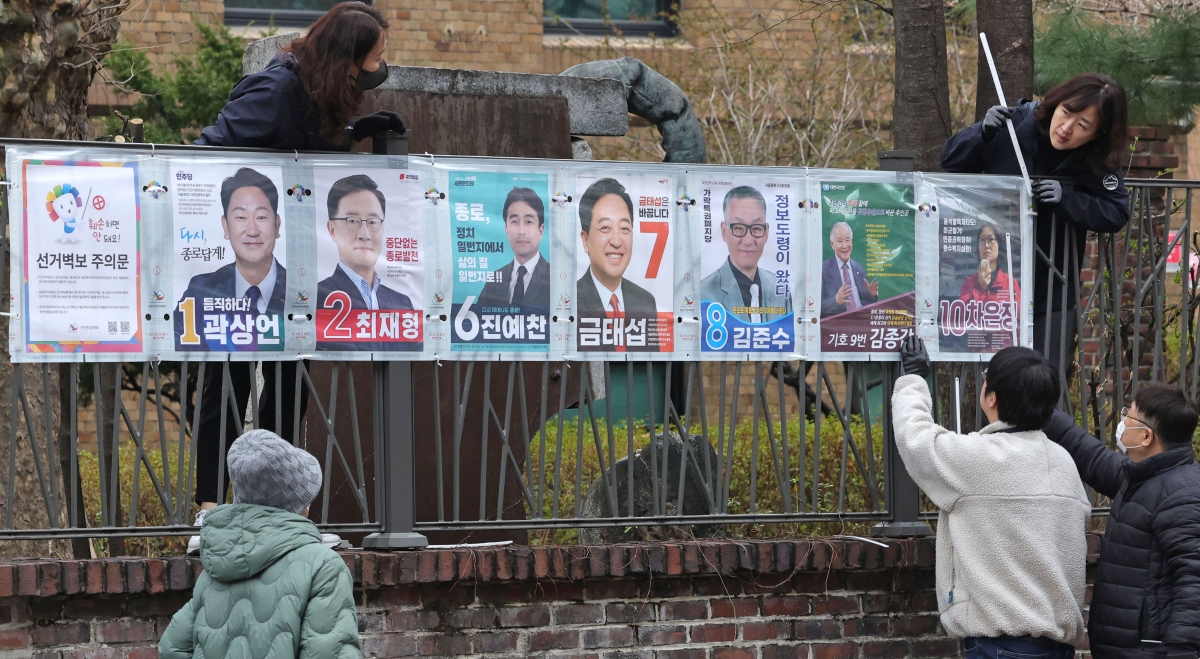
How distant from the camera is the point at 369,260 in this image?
14.5 feet

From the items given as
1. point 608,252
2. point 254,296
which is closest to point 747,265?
point 608,252

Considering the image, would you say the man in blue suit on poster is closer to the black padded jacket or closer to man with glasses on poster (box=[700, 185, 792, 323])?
man with glasses on poster (box=[700, 185, 792, 323])

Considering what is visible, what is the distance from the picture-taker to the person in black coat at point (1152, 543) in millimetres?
3871

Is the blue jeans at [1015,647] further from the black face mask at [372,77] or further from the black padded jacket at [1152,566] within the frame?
the black face mask at [372,77]

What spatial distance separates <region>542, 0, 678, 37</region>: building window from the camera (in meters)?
14.2

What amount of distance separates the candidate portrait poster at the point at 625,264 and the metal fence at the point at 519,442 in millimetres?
160

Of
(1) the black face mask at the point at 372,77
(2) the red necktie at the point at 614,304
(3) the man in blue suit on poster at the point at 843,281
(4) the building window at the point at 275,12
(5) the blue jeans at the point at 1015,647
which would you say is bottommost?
(5) the blue jeans at the point at 1015,647

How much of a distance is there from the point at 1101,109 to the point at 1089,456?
4.21 feet

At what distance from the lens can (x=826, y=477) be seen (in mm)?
6926

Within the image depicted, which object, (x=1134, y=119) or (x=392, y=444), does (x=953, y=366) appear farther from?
(x=1134, y=119)

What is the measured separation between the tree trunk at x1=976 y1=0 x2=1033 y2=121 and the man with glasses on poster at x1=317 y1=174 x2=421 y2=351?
3.10 meters

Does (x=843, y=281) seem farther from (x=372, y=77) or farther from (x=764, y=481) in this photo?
(x=764, y=481)

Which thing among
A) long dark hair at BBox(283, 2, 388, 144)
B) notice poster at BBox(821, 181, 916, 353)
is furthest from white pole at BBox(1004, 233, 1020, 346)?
long dark hair at BBox(283, 2, 388, 144)

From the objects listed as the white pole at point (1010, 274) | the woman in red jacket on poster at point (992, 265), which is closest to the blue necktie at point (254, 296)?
the woman in red jacket on poster at point (992, 265)
